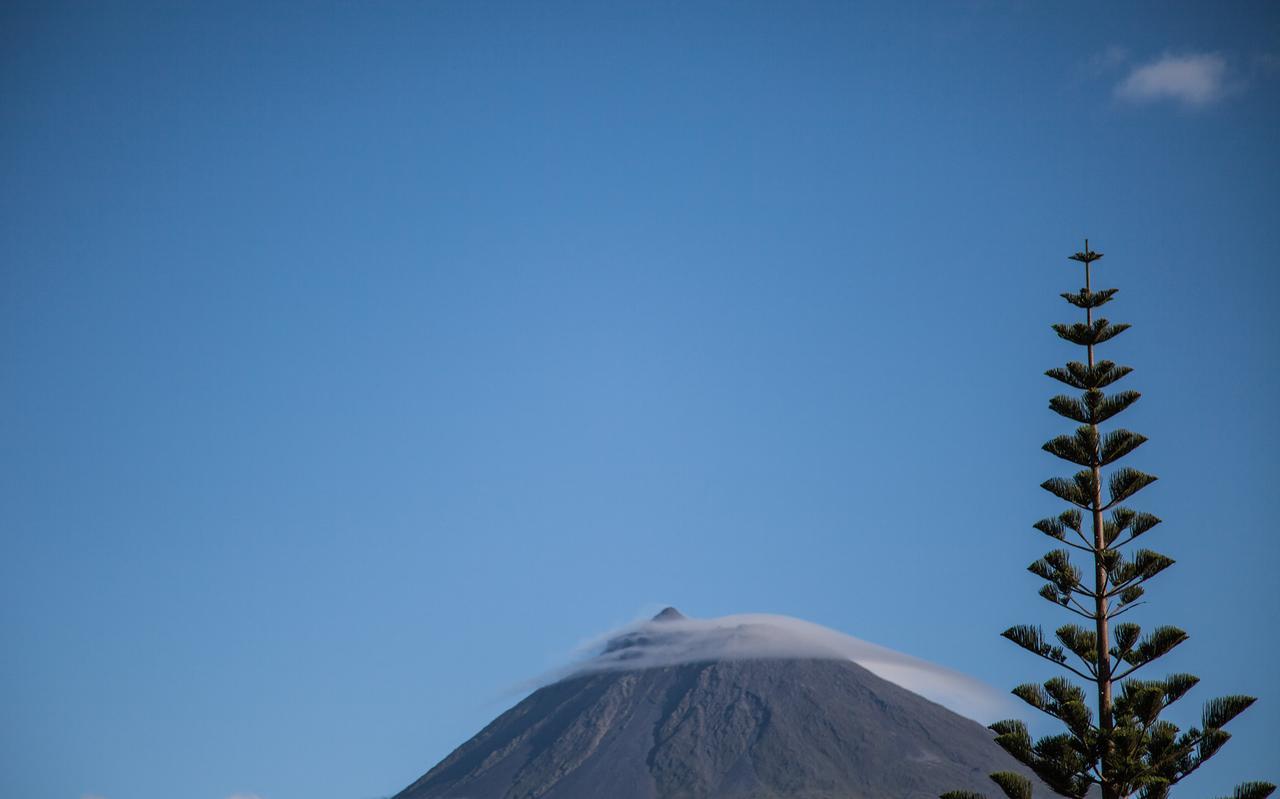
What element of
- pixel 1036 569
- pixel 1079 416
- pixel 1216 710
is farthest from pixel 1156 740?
pixel 1079 416

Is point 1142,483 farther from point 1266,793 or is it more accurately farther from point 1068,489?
point 1266,793

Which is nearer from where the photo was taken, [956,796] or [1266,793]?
[1266,793]

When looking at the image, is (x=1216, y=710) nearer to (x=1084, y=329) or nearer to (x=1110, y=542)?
(x=1110, y=542)

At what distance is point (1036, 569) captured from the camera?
38.1 meters

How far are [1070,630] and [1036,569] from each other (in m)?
1.82

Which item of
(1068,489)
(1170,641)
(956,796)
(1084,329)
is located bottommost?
(956,796)

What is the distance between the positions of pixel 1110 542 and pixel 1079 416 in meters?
3.21

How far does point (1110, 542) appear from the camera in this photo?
125ft

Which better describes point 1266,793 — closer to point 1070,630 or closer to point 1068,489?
point 1070,630

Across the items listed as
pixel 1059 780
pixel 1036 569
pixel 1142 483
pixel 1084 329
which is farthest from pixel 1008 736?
pixel 1084 329

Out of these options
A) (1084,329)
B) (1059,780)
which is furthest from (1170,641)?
(1084,329)

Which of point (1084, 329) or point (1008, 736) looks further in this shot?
point (1084, 329)

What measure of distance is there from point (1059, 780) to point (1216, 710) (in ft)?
12.5

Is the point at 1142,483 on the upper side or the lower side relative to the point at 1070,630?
upper
